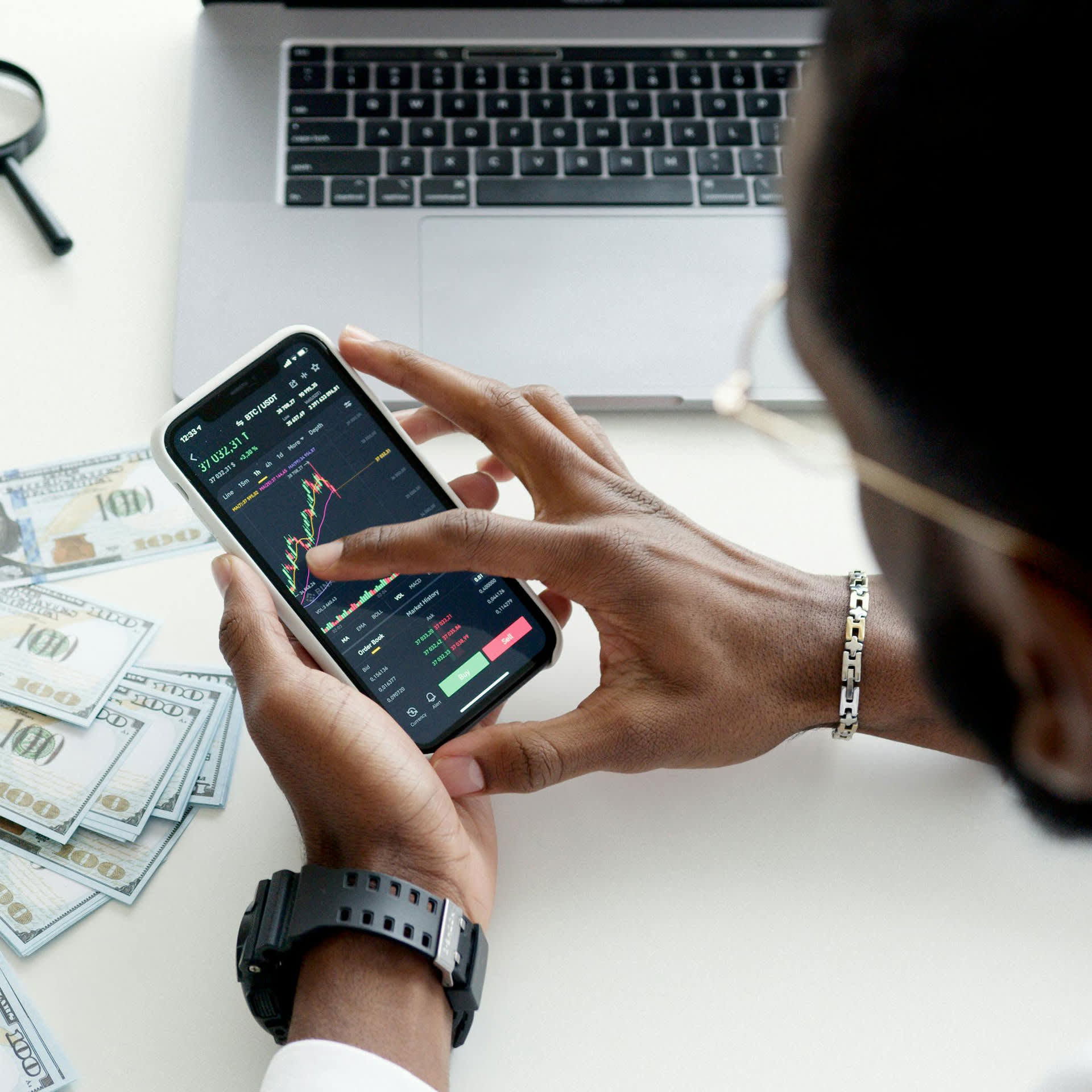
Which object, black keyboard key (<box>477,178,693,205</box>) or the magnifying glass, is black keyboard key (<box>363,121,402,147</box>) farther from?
the magnifying glass

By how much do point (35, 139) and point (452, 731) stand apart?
2.27 ft

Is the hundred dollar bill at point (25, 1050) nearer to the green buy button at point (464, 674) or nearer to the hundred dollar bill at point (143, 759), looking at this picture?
the hundred dollar bill at point (143, 759)

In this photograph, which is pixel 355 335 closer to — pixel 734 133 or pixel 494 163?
pixel 494 163

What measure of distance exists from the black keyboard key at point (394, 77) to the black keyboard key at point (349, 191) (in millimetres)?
108

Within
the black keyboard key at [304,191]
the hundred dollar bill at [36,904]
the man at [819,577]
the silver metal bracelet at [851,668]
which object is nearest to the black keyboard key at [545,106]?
the black keyboard key at [304,191]

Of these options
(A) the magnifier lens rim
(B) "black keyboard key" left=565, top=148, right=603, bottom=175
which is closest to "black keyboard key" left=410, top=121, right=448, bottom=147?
(B) "black keyboard key" left=565, top=148, right=603, bottom=175

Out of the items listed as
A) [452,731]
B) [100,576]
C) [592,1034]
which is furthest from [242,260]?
[592,1034]

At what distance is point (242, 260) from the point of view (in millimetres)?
910

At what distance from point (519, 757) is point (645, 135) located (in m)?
0.60

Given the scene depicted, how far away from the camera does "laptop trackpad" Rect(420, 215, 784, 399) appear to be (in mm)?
892

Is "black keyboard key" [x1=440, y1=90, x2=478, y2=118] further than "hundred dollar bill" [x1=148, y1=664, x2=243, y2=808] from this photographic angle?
Yes

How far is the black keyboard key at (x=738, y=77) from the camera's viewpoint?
101 cm

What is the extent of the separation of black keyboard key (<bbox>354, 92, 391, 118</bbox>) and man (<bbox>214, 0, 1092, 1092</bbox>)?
29 cm

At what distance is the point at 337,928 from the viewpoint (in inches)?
24.8
